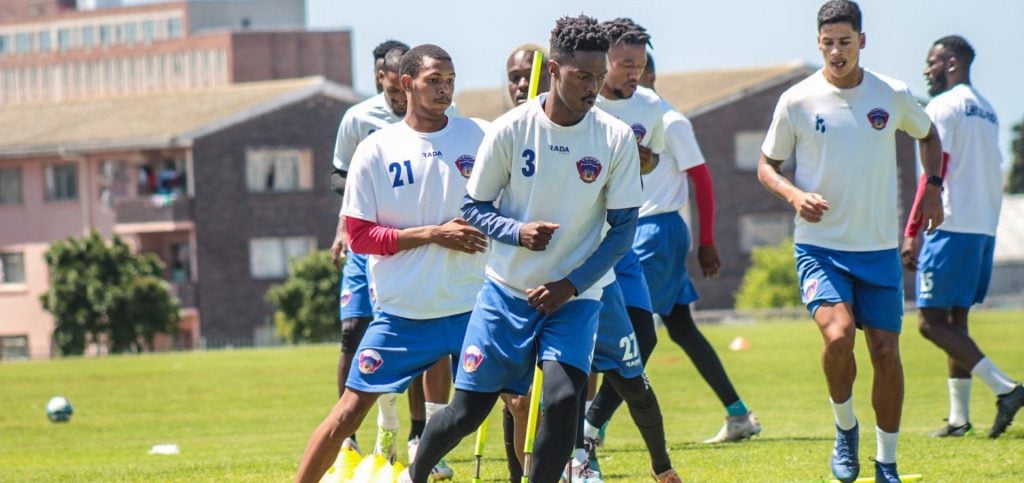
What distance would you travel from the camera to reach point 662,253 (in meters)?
11.7

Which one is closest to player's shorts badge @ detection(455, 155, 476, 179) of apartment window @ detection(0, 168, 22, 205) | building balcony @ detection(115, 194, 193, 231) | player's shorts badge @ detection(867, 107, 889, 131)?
player's shorts badge @ detection(867, 107, 889, 131)

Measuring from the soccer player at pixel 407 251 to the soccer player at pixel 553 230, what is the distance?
22.1 inches

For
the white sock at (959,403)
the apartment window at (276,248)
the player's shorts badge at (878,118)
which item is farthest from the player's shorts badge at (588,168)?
the apartment window at (276,248)

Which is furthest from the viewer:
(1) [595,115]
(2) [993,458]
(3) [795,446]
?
(3) [795,446]

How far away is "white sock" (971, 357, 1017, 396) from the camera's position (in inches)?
469

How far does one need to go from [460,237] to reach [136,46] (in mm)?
140526

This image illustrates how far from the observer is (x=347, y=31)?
129m

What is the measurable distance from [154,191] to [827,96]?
60951 millimetres

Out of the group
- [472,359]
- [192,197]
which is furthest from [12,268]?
[472,359]

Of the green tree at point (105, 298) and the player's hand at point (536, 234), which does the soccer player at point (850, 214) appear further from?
the green tree at point (105, 298)

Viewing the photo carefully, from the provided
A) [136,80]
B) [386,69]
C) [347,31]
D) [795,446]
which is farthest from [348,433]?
[136,80]

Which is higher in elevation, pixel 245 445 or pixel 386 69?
pixel 386 69

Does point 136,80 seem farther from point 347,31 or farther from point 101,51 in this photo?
point 347,31

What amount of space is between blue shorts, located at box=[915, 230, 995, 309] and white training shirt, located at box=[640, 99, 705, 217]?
194 cm
